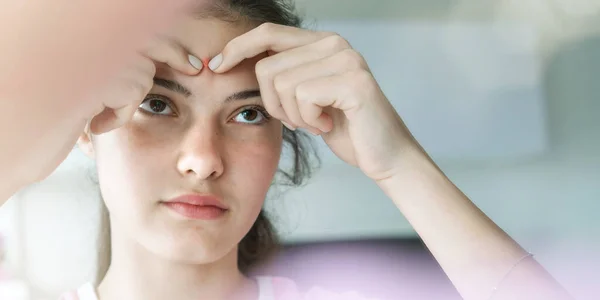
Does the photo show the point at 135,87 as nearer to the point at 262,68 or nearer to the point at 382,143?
the point at 262,68

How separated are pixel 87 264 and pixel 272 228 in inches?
12.9

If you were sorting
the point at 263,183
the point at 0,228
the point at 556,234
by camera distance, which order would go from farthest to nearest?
the point at 556,234 < the point at 0,228 < the point at 263,183

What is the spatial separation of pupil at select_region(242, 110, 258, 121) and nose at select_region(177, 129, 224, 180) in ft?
0.20

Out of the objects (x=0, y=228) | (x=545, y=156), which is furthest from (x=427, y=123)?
(x=0, y=228)

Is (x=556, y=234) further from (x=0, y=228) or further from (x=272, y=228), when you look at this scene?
(x=0, y=228)

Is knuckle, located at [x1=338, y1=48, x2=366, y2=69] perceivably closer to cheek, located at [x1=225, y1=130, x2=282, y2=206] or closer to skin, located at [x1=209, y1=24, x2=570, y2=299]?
skin, located at [x1=209, y1=24, x2=570, y2=299]

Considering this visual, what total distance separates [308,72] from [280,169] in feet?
1.62

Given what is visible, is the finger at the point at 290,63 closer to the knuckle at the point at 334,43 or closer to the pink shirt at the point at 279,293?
the knuckle at the point at 334,43

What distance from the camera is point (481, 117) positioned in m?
1.26

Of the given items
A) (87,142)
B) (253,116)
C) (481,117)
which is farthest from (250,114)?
(481,117)

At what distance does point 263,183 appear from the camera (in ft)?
2.45

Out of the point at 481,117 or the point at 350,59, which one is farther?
the point at 481,117

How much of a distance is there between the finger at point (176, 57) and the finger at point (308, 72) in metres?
0.09

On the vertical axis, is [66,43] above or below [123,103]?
below
